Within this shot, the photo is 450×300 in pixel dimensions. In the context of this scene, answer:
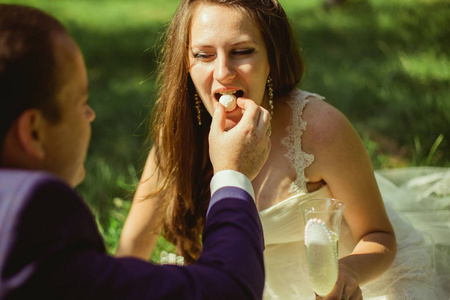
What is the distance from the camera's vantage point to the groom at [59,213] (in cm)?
129

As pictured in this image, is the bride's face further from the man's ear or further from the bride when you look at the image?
the man's ear

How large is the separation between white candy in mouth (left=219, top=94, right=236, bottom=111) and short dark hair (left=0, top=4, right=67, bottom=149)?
123 cm

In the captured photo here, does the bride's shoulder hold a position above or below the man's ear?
below

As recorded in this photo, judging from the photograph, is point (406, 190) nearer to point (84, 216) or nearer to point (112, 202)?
point (112, 202)

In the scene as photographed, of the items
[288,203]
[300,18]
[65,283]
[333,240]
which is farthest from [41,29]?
[300,18]

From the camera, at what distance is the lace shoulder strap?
2863 millimetres

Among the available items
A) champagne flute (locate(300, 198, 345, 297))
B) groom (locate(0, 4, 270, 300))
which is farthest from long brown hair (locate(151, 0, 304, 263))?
groom (locate(0, 4, 270, 300))

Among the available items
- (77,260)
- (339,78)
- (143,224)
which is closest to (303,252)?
(143,224)

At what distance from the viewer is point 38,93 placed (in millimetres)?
1424

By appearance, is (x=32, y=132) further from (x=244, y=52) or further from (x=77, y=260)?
(x=244, y=52)

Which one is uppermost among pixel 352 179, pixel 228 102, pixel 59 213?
pixel 59 213

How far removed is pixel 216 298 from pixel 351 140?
1567 mm

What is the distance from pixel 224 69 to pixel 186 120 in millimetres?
535

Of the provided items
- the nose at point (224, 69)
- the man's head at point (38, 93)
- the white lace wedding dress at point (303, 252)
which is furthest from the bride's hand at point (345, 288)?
the man's head at point (38, 93)
